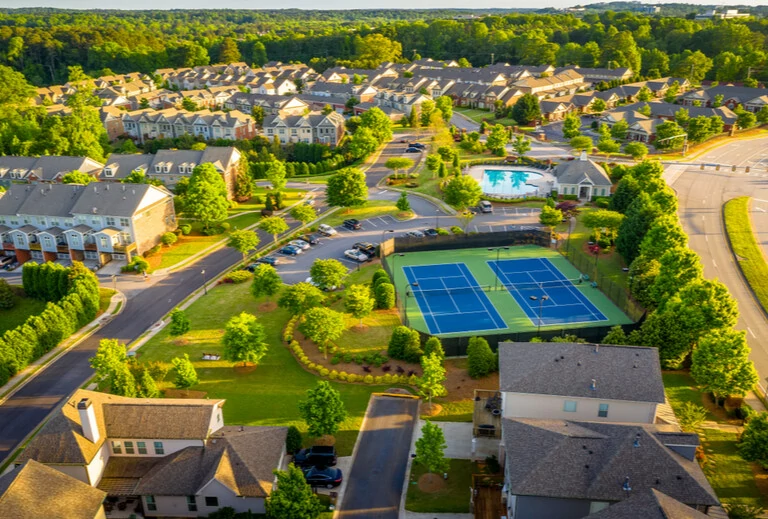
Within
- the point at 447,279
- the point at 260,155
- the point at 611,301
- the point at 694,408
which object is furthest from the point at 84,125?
the point at 694,408

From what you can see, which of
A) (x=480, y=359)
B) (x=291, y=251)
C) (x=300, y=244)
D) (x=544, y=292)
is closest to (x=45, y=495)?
(x=480, y=359)

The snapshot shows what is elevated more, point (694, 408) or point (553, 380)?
Result: point (553, 380)

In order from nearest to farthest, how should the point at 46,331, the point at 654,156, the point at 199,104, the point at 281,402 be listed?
the point at 281,402
the point at 46,331
the point at 654,156
the point at 199,104

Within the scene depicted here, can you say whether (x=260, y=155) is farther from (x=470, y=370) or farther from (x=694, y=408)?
(x=694, y=408)

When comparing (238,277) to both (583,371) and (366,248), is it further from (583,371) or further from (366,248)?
(583,371)

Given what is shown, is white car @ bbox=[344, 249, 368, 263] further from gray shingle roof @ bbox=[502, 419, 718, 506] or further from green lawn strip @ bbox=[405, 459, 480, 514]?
gray shingle roof @ bbox=[502, 419, 718, 506]
